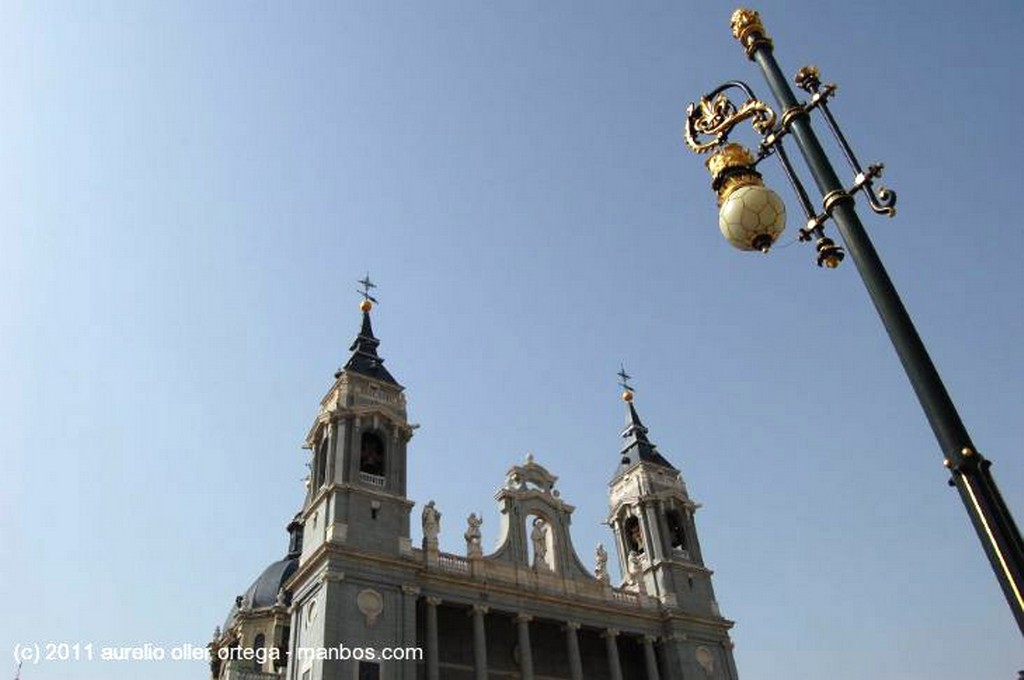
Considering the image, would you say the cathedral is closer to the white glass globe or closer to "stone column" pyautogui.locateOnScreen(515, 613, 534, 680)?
"stone column" pyautogui.locateOnScreen(515, 613, 534, 680)

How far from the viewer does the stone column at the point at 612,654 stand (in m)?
35.9

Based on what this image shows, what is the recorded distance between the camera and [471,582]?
34.6 m

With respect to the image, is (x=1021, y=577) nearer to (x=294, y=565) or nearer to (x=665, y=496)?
(x=665, y=496)

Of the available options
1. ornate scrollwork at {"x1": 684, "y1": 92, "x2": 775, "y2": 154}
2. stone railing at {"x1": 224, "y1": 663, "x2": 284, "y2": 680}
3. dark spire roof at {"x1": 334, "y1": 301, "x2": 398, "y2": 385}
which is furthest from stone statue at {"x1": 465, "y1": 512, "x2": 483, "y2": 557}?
ornate scrollwork at {"x1": 684, "y1": 92, "x2": 775, "y2": 154}

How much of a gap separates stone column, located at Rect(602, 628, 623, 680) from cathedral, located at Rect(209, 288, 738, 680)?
53mm

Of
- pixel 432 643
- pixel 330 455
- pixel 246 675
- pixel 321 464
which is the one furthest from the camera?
pixel 246 675

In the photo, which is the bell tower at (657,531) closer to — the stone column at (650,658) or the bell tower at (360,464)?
the stone column at (650,658)

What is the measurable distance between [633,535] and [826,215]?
40913mm

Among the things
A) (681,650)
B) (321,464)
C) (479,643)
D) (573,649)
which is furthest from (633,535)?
(321,464)

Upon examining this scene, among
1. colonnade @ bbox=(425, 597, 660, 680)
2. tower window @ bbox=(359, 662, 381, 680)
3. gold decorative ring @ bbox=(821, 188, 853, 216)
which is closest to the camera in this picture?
gold decorative ring @ bbox=(821, 188, 853, 216)

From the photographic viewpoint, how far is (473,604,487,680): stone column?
106ft

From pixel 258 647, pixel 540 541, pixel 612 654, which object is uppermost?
pixel 258 647

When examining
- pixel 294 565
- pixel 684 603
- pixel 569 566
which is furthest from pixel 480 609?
pixel 294 565

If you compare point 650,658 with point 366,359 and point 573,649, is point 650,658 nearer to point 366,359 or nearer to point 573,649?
point 573,649
